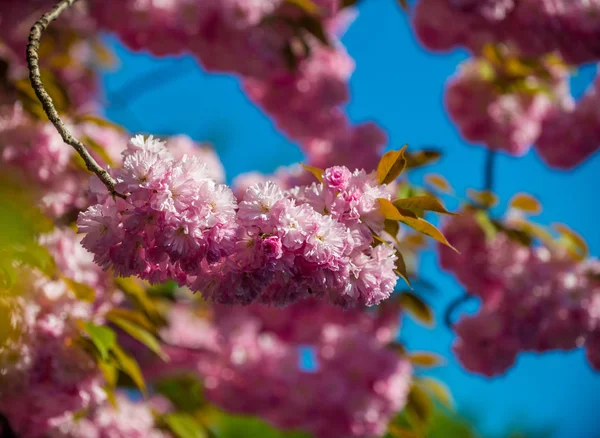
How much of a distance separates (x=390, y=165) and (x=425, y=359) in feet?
5.22

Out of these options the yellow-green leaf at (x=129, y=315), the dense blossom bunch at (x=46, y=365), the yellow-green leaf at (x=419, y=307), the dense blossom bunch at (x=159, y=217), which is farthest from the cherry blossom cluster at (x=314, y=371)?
the dense blossom bunch at (x=159, y=217)

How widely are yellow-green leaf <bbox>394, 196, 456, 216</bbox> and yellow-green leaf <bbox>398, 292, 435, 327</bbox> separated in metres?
1.29

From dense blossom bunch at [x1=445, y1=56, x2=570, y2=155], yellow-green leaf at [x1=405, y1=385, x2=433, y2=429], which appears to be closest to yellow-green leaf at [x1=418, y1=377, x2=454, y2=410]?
yellow-green leaf at [x1=405, y1=385, x2=433, y2=429]

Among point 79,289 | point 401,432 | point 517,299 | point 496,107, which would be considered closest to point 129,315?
point 79,289

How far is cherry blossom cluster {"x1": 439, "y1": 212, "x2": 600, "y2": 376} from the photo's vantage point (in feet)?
6.97

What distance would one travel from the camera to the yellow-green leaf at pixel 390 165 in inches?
36.1

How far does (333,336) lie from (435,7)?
→ 125 centimetres

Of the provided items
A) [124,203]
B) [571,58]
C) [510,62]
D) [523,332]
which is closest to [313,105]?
[510,62]

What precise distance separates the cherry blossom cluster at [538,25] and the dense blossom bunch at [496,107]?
0.43 m

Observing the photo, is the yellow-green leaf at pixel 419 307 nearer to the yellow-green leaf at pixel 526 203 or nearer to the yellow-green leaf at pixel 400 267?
the yellow-green leaf at pixel 526 203

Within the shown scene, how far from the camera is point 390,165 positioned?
3.03 feet

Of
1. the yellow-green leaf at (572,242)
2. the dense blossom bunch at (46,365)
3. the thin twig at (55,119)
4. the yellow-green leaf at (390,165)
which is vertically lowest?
the dense blossom bunch at (46,365)

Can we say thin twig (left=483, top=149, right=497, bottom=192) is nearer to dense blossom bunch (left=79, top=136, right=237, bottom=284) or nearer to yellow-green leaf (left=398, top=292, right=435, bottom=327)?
yellow-green leaf (left=398, top=292, right=435, bottom=327)

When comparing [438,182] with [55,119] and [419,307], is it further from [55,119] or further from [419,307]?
Result: [55,119]
